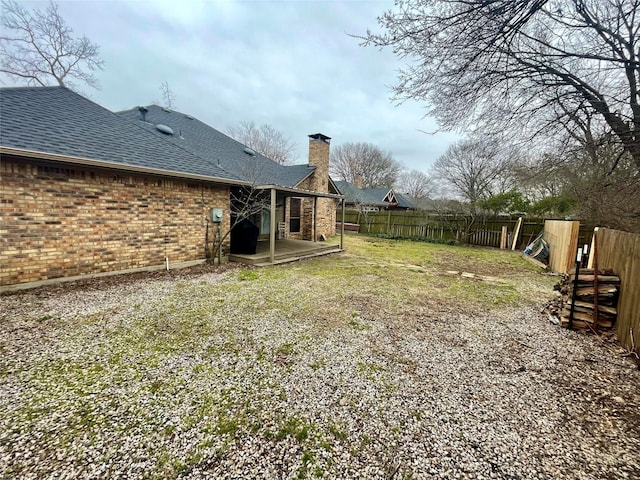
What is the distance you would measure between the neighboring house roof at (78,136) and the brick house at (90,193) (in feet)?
0.07

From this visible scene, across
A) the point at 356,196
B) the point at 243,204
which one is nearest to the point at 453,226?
the point at 356,196

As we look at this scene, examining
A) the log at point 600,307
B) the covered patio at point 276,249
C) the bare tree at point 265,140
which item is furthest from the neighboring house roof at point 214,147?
the bare tree at point 265,140

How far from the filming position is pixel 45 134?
555 centimetres

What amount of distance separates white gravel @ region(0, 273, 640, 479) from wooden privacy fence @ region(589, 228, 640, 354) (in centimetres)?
32

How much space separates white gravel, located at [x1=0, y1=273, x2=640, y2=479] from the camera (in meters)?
1.84

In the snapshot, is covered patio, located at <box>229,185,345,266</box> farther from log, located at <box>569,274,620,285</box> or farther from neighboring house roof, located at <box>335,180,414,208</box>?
neighboring house roof, located at <box>335,180,414,208</box>

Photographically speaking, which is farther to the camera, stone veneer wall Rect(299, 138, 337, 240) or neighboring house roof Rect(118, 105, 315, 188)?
stone veneer wall Rect(299, 138, 337, 240)

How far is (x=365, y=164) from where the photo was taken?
3744 cm

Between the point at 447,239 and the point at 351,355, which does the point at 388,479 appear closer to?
the point at 351,355

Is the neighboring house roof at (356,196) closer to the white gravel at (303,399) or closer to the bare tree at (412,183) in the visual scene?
the bare tree at (412,183)

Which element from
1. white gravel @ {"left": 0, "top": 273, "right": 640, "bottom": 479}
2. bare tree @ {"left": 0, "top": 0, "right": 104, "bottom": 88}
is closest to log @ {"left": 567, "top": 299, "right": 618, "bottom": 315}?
white gravel @ {"left": 0, "top": 273, "right": 640, "bottom": 479}

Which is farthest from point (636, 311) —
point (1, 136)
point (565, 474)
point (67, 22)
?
point (67, 22)

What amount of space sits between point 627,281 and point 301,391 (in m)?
4.43

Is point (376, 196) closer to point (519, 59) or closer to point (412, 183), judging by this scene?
point (412, 183)
